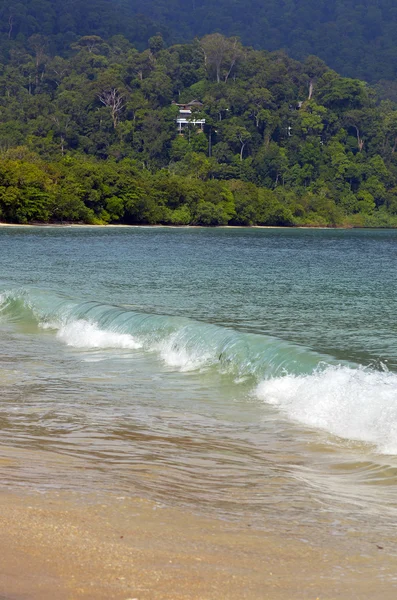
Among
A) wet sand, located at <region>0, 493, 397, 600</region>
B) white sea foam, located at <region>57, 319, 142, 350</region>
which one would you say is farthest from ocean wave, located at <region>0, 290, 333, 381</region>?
wet sand, located at <region>0, 493, 397, 600</region>

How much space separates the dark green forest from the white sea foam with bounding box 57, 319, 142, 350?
98350 millimetres

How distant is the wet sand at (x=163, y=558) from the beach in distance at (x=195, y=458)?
1 cm

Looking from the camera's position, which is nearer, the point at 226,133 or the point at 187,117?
the point at 226,133

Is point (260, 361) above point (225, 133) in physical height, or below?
below

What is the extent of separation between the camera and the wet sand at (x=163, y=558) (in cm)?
431

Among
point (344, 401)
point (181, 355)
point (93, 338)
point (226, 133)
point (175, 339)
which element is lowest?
point (93, 338)

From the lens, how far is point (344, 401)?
9789 millimetres

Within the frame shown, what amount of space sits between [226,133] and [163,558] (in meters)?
162

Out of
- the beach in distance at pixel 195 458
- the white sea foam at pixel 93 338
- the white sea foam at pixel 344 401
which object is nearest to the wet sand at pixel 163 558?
the beach in distance at pixel 195 458

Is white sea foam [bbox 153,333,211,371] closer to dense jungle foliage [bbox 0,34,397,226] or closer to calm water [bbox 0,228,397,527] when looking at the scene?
calm water [bbox 0,228,397,527]

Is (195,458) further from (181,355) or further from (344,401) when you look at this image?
(181,355)

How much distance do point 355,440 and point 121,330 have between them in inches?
343

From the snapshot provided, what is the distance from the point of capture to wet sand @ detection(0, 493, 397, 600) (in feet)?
14.1

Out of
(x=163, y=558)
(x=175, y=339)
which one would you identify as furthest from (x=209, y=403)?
(x=163, y=558)
